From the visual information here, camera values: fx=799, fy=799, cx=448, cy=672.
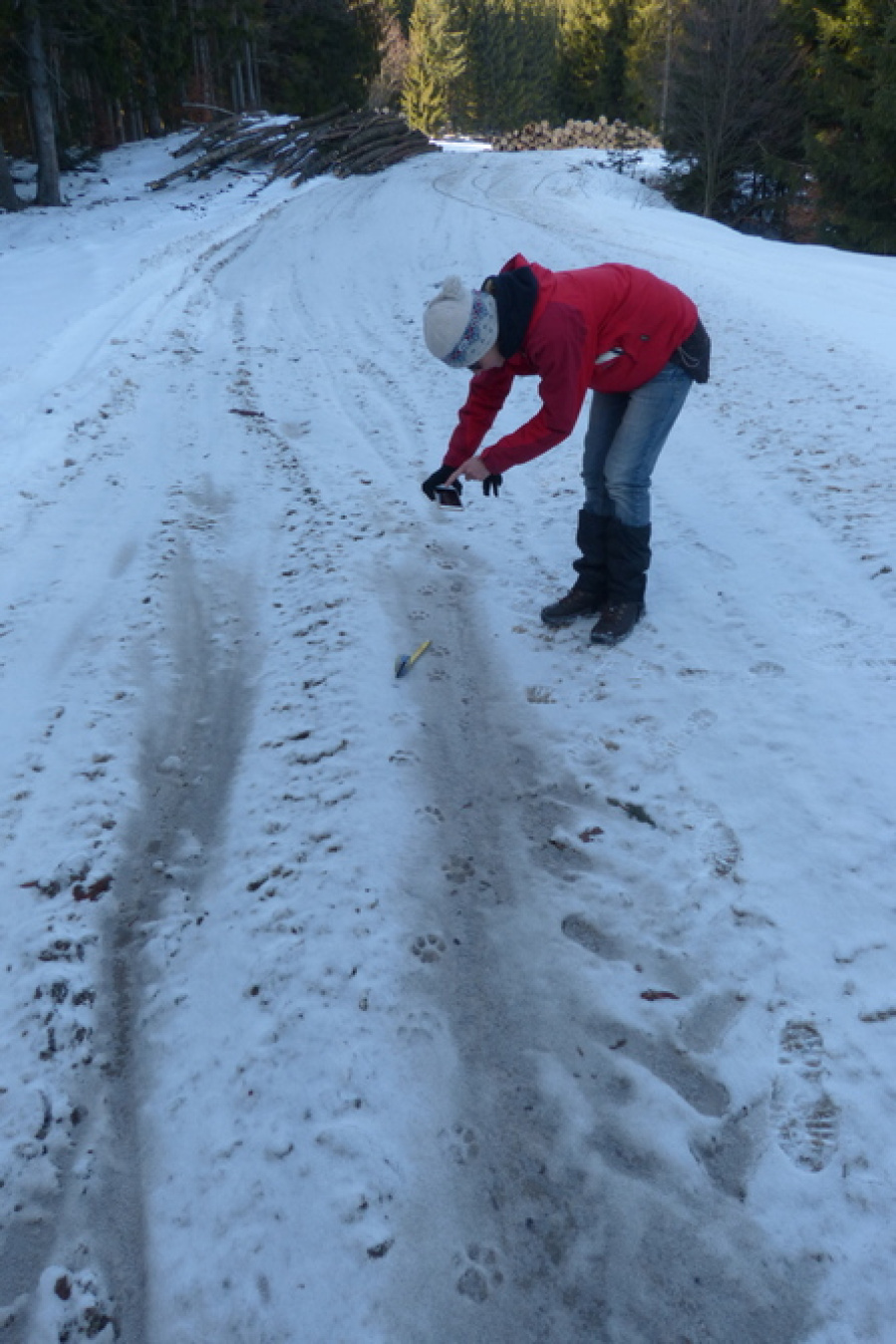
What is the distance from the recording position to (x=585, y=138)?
28406 mm

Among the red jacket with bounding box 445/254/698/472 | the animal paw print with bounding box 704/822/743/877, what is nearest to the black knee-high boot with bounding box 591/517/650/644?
the red jacket with bounding box 445/254/698/472

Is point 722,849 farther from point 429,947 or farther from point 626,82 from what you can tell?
point 626,82

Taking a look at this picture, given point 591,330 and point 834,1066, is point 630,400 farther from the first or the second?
point 834,1066

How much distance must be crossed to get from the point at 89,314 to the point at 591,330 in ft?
26.6

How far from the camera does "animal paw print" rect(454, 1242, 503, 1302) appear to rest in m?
1.66

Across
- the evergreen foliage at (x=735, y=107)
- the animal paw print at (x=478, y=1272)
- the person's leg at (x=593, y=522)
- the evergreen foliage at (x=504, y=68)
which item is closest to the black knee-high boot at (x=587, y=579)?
the person's leg at (x=593, y=522)

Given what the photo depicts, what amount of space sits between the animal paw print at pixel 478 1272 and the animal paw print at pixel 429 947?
735 mm

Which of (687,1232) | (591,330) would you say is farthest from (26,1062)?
(591,330)

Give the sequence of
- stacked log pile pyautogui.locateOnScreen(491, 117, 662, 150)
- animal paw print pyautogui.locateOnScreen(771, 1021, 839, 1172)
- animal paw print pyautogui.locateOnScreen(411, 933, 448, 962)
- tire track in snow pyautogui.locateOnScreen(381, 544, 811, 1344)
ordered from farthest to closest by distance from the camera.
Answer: stacked log pile pyautogui.locateOnScreen(491, 117, 662, 150) < animal paw print pyautogui.locateOnScreen(411, 933, 448, 962) < animal paw print pyautogui.locateOnScreen(771, 1021, 839, 1172) < tire track in snow pyautogui.locateOnScreen(381, 544, 811, 1344)

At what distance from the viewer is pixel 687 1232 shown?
1729 millimetres

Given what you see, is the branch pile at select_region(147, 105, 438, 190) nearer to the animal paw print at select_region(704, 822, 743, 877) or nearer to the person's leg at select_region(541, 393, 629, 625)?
the person's leg at select_region(541, 393, 629, 625)

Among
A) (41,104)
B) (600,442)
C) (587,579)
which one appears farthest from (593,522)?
(41,104)

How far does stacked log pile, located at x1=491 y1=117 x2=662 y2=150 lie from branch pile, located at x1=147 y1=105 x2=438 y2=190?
616 cm

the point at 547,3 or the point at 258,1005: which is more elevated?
the point at 547,3
